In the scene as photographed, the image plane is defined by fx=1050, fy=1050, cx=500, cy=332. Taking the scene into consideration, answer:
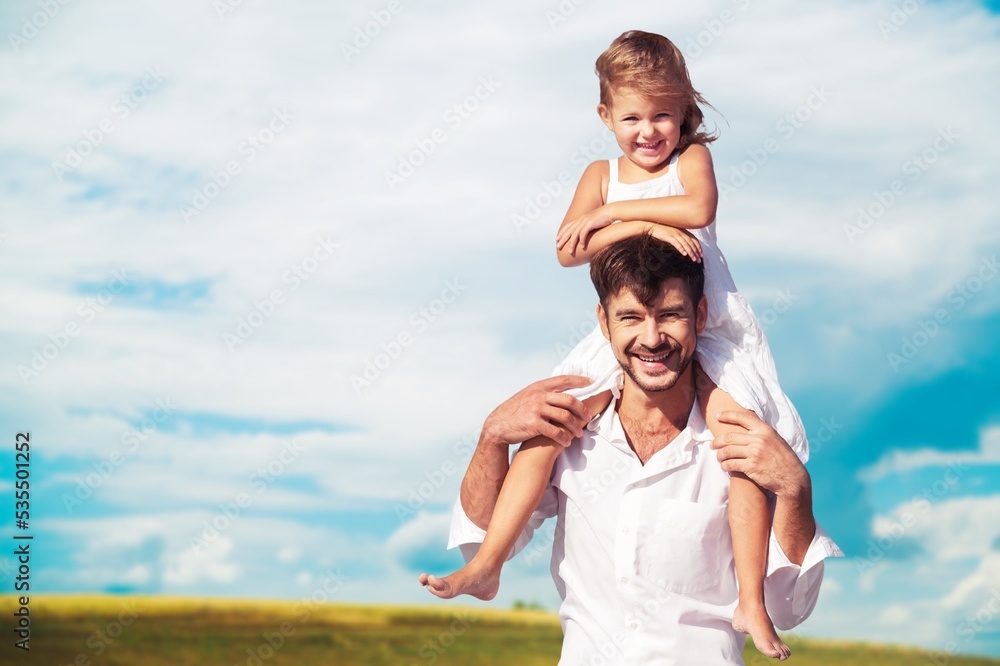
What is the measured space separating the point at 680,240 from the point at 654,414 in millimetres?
803

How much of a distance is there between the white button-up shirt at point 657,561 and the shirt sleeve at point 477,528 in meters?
0.15

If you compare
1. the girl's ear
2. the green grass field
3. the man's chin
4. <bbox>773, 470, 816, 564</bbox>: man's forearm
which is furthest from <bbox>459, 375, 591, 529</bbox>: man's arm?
the green grass field

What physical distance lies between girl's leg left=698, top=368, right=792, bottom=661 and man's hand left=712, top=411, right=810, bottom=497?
0.21ft

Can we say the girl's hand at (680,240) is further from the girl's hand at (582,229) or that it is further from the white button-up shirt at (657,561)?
the white button-up shirt at (657,561)

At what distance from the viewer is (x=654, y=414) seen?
468cm

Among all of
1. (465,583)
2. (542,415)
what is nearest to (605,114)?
(542,415)

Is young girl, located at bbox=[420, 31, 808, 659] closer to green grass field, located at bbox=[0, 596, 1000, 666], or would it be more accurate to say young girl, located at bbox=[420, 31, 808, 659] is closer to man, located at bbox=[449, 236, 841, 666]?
man, located at bbox=[449, 236, 841, 666]

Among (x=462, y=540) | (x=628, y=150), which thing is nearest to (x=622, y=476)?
(x=462, y=540)

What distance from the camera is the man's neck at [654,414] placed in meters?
4.67

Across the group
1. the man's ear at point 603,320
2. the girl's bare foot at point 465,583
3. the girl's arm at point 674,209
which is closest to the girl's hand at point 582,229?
the girl's arm at point 674,209

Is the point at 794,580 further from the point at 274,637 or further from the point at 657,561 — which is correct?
Answer: the point at 274,637

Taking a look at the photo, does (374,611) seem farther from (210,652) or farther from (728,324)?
(728,324)

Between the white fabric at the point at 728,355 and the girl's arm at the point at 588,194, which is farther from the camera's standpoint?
the girl's arm at the point at 588,194

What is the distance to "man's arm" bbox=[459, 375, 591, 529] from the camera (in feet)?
14.9
